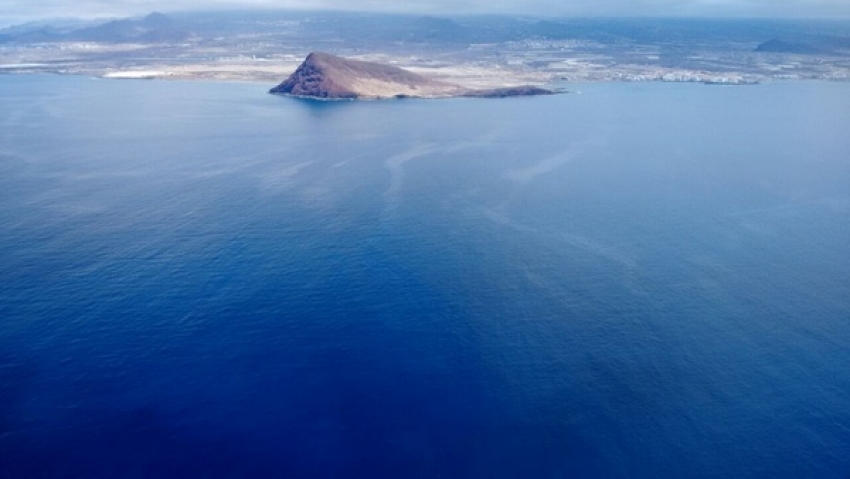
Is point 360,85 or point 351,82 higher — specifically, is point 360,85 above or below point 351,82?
below

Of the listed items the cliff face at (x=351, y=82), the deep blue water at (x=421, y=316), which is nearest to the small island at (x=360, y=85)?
the cliff face at (x=351, y=82)

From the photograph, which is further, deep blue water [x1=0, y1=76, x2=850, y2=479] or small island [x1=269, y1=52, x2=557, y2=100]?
small island [x1=269, y1=52, x2=557, y2=100]

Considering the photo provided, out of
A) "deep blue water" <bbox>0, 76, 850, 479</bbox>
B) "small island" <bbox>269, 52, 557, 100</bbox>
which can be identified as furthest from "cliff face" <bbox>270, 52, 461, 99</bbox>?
"deep blue water" <bbox>0, 76, 850, 479</bbox>

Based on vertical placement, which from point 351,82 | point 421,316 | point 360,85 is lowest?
point 421,316

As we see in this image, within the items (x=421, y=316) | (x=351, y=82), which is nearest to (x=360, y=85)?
(x=351, y=82)

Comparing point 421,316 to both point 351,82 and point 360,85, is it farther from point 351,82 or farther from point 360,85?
point 351,82

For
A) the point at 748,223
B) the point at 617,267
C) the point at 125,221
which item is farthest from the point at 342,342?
the point at 748,223

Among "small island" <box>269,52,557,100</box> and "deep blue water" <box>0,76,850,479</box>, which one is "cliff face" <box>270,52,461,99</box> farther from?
"deep blue water" <box>0,76,850,479</box>
